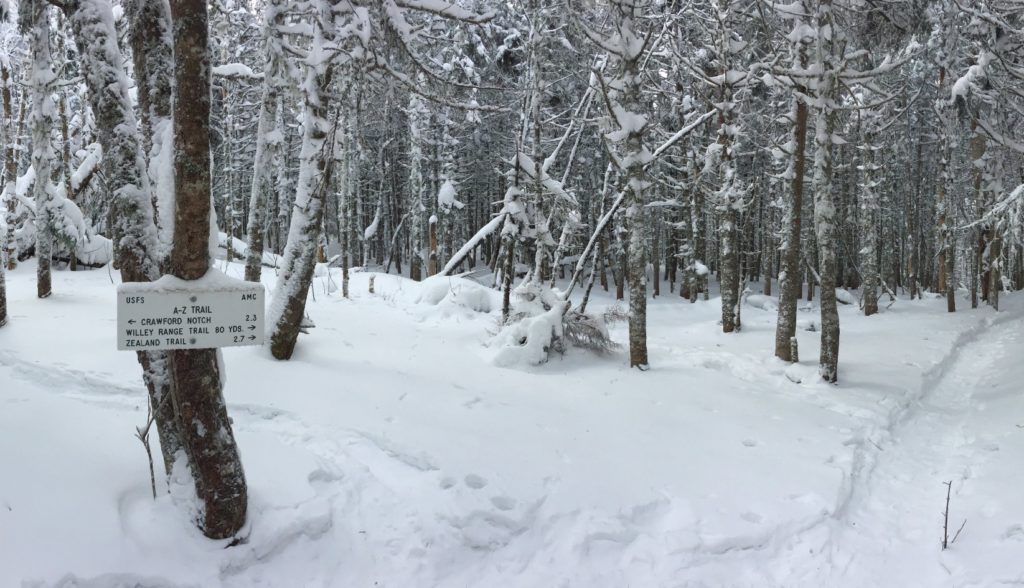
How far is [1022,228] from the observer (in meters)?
9.43

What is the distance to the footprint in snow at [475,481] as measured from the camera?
509 cm

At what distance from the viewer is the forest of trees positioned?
3.88m

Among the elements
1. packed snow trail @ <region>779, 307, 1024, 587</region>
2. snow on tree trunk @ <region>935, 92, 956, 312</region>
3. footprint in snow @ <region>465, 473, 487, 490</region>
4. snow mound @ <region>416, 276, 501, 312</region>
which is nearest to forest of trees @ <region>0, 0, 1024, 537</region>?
snow on tree trunk @ <region>935, 92, 956, 312</region>

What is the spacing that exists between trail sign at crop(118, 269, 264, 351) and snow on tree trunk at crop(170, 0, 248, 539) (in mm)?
141

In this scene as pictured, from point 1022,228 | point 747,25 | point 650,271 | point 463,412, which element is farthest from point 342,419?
point 650,271

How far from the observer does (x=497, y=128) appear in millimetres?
27625

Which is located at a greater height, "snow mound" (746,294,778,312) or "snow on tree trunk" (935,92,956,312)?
"snow on tree trunk" (935,92,956,312)

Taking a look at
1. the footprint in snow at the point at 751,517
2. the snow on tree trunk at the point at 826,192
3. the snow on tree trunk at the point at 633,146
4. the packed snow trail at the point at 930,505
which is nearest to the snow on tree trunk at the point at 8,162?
the snow on tree trunk at the point at 633,146

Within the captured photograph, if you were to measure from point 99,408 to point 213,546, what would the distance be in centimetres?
275

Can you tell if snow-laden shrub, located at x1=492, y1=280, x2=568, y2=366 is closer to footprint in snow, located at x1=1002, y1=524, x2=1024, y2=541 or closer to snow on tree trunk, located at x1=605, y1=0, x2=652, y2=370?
snow on tree trunk, located at x1=605, y1=0, x2=652, y2=370

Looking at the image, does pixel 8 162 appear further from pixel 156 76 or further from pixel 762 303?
pixel 762 303

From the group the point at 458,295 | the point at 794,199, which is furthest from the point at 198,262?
the point at 458,295

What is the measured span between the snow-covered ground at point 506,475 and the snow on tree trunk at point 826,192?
66 centimetres

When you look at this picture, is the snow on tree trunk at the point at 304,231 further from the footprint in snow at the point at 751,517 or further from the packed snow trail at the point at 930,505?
the packed snow trail at the point at 930,505
